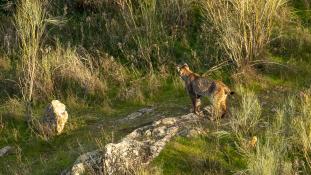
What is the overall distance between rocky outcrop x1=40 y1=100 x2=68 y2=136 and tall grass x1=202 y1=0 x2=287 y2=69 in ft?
10.6

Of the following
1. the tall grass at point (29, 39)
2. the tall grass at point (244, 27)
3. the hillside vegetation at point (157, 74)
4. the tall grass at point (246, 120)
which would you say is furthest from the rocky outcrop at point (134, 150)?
the tall grass at point (29, 39)

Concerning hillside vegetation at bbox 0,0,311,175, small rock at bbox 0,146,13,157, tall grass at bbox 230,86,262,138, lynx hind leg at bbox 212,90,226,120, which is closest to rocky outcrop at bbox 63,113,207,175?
hillside vegetation at bbox 0,0,311,175

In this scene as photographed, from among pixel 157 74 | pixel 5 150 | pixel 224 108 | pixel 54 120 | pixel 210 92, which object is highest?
pixel 210 92

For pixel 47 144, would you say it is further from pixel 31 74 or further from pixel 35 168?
pixel 31 74

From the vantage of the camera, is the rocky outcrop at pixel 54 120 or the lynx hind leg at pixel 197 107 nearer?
the lynx hind leg at pixel 197 107

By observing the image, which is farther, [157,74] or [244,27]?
[157,74]

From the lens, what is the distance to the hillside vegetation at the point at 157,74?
8328 mm

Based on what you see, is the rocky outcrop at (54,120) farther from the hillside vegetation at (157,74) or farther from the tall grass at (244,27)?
the tall grass at (244,27)

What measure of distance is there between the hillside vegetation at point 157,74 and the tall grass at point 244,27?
0.07 feet

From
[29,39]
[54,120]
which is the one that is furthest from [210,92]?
[29,39]

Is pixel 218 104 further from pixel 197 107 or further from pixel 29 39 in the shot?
pixel 29 39

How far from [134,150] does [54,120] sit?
263cm

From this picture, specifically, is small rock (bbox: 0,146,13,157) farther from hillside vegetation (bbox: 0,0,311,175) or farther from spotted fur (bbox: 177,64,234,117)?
spotted fur (bbox: 177,64,234,117)

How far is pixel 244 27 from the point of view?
1130cm
